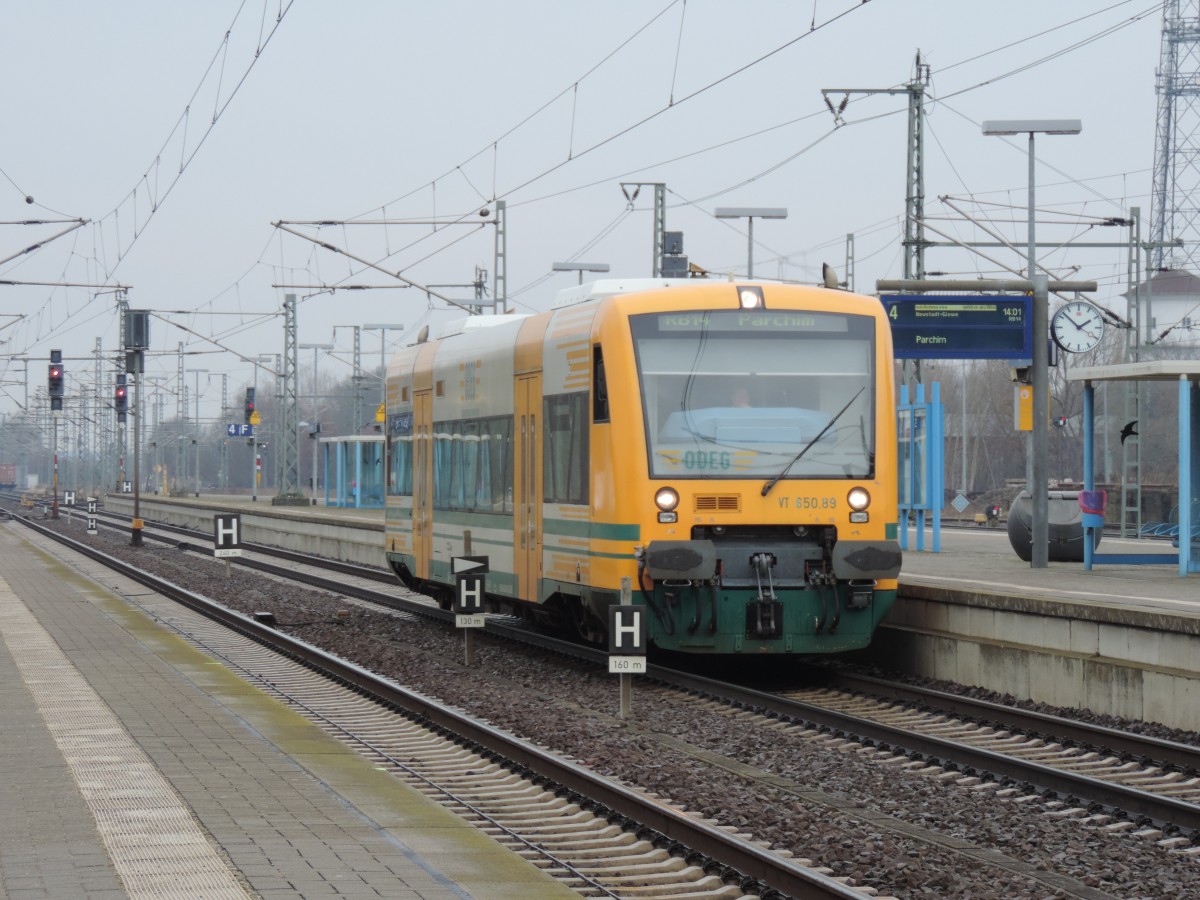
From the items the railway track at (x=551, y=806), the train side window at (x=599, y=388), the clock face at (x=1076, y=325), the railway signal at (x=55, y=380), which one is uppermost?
the railway signal at (x=55, y=380)

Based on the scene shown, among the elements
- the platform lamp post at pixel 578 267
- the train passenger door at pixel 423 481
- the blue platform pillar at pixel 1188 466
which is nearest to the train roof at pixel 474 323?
the train passenger door at pixel 423 481

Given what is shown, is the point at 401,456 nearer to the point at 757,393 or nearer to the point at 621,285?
the point at 621,285

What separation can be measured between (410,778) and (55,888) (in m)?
3.96

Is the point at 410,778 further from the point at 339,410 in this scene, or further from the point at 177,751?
the point at 339,410

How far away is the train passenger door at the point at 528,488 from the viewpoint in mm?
16344

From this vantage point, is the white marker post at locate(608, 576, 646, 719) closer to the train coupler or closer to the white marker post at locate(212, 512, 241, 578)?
the train coupler

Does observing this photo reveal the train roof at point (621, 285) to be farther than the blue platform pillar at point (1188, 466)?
No

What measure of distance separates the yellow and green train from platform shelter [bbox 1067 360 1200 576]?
5.27 meters

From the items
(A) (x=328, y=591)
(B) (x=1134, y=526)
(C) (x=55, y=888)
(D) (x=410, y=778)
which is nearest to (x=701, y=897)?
(C) (x=55, y=888)

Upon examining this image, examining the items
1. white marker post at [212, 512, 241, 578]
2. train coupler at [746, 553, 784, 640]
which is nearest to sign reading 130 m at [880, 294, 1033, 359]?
train coupler at [746, 553, 784, 640]

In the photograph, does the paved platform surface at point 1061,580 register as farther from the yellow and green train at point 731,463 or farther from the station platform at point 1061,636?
the yellow and green train at point 731,463

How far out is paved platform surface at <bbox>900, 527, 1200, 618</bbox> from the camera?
49.7 feet

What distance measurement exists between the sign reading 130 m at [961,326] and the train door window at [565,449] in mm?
7717

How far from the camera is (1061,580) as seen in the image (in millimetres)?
18531
